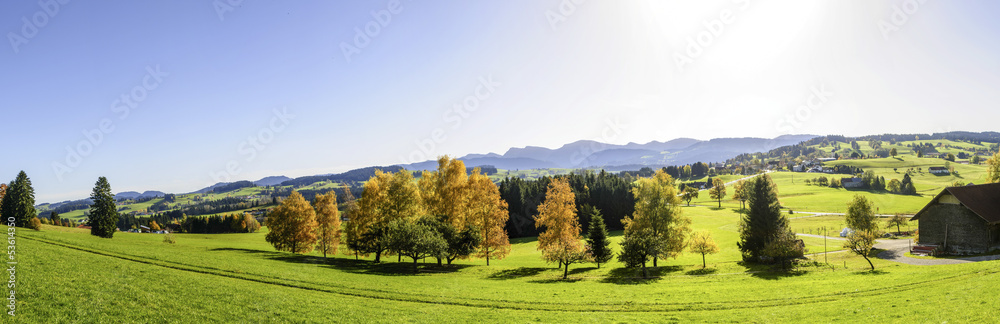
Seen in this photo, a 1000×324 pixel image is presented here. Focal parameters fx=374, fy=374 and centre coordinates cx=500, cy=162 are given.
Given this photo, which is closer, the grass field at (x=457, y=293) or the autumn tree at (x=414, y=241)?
the grass field at (x=457, y=293)

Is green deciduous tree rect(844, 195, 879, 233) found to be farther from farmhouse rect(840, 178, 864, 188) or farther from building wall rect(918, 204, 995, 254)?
farmhouse rect(840, 178, 864, 188)

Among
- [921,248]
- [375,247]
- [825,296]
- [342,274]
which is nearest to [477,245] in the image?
[375,247]

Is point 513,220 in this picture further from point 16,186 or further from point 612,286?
point 16,186

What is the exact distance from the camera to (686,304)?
2811 cm

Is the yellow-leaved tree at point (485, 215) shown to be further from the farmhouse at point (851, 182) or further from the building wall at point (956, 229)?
the farmhouse at point (851, 182)

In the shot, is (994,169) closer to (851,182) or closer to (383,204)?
(383,204)

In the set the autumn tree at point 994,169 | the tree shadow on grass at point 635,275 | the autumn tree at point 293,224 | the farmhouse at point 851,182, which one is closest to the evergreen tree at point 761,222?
the tree shadow on grass at point 635,275

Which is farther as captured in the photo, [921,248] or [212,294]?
[921,248]

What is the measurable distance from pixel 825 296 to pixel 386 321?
3233cm

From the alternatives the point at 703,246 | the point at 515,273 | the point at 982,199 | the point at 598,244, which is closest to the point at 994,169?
the point at 982,199

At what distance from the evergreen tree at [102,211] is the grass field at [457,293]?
28.7 m

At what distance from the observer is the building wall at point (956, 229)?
4925cm

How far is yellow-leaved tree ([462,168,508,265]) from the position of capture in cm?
5203

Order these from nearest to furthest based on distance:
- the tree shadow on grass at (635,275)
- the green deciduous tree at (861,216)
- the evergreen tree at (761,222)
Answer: the tree shadow on grass at (635,275) < the evergreen tree at (761,222) < the green deciduous tree at (861,216)
